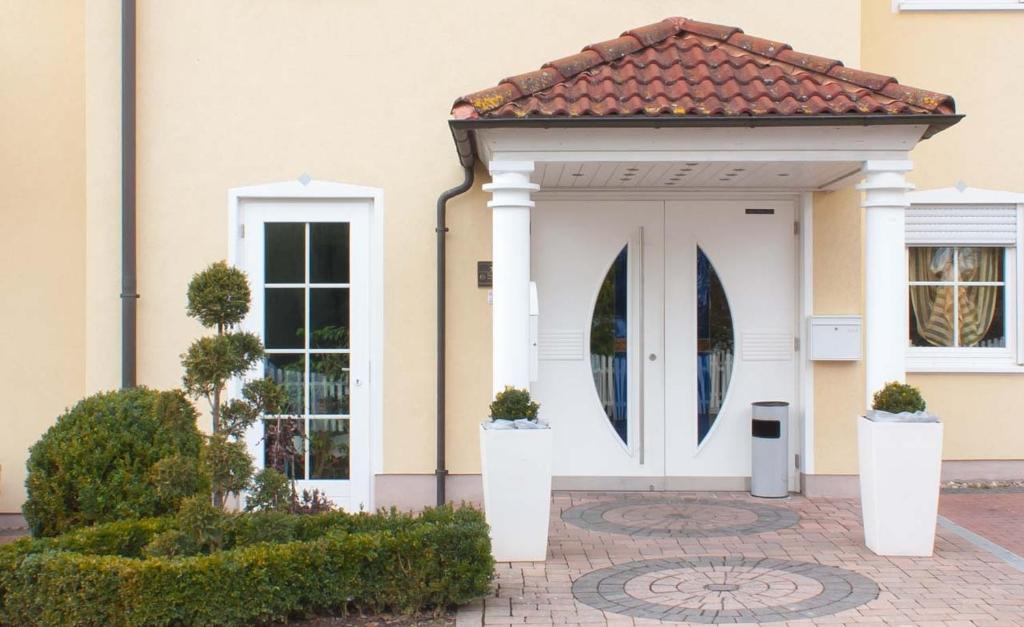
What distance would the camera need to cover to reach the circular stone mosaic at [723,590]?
651 centimetres

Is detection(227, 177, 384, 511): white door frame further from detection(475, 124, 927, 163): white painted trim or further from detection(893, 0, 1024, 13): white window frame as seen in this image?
detection(893, 0, 1024, 13): white window frame

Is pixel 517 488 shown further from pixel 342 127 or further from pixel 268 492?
pixel 342 127

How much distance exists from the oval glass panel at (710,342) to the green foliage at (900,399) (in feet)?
8.30

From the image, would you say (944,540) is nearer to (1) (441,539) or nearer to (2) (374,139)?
(1) (441,539)

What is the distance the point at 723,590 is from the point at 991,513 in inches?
142

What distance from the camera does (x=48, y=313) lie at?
33.3 feet

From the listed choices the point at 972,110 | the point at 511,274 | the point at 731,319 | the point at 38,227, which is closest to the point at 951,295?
the point at 972,110

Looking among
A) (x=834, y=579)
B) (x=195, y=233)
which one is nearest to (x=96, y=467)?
(x=195, y=233)

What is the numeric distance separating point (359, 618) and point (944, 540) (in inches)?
172

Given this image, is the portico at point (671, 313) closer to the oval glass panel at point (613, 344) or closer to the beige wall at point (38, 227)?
the oval glass panel at point (613, 344)

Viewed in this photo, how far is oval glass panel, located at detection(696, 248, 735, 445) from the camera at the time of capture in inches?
404

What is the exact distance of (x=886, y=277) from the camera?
8016 mm

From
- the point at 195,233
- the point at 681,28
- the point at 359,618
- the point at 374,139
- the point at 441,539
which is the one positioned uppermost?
the point at 681,28

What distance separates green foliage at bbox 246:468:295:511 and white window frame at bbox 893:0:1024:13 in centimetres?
753
